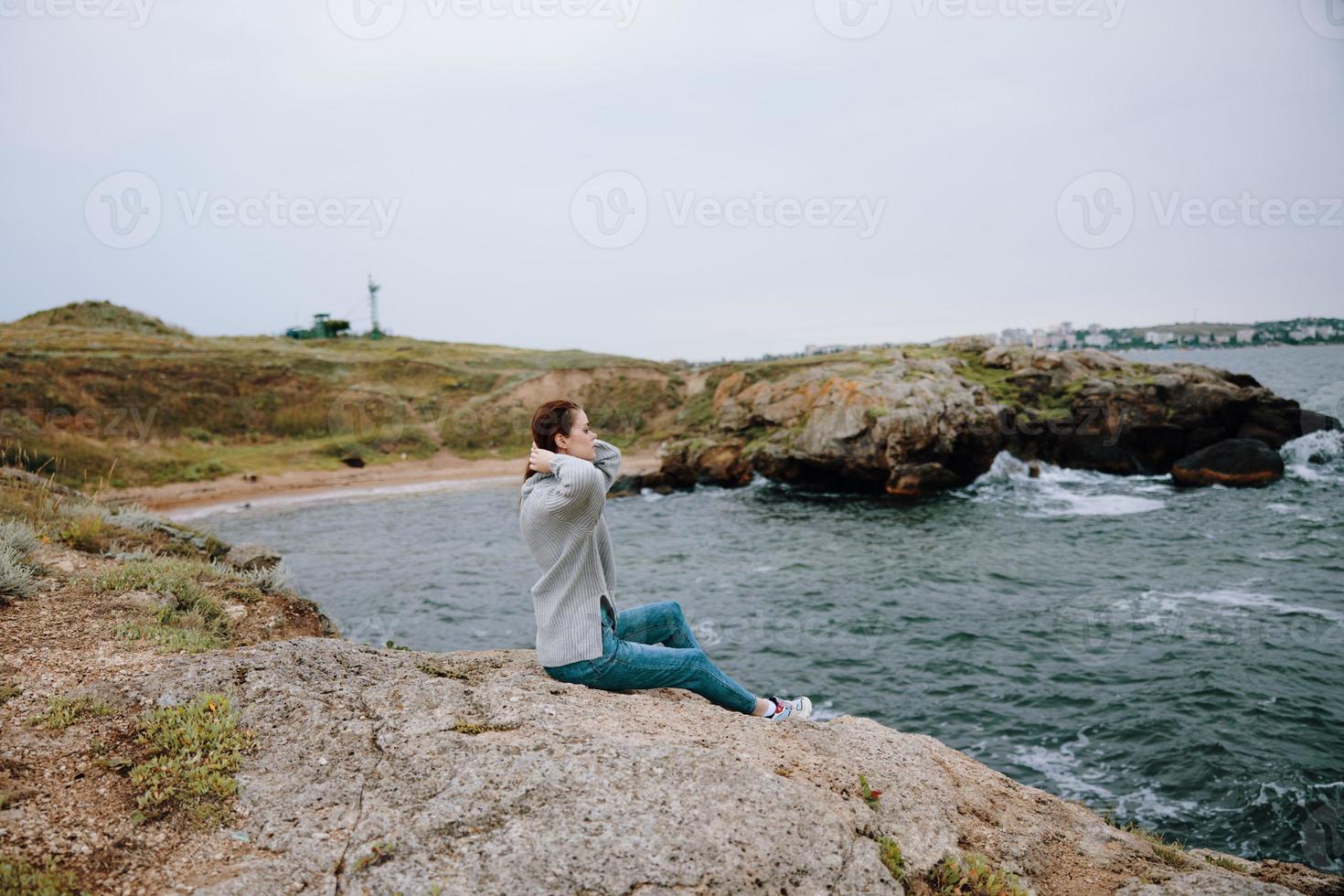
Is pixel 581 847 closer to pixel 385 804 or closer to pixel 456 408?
pixel 385 804

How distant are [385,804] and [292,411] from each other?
50.9 m

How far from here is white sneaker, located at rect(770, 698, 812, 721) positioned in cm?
564

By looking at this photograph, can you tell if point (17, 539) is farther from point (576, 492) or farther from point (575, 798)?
point (575, 798)

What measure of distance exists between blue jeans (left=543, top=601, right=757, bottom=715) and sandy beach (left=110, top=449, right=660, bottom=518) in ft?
103

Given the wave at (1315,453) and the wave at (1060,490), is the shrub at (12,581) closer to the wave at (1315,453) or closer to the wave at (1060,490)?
the wave at (1060,490)

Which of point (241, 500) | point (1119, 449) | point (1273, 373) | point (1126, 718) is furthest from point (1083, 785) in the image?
point (1273, 373)

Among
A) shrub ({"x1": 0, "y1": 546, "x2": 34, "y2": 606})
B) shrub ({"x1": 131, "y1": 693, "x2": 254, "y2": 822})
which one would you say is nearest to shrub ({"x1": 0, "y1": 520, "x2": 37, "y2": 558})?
shrub ({"x1": 0, "y1": 546, "x2": 34, "y2": 606})

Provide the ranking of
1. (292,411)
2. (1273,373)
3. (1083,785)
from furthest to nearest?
1. (1273,373)
2. (292,411)
3. (1083,785)

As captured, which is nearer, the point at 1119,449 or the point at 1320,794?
the point at 1320,794

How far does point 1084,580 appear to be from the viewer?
1916 centimetres

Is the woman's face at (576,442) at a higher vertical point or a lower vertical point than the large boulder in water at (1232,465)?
higher

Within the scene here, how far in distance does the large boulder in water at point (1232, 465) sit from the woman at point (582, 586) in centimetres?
3365

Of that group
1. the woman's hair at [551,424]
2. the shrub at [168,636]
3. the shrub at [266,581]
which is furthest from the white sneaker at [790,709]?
the shrub at [266,581]

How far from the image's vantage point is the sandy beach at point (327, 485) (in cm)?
3388
